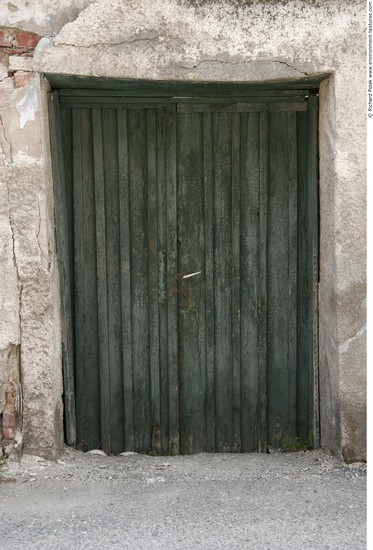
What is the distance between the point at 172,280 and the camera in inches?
162

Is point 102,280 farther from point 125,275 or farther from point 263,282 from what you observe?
point 263,282

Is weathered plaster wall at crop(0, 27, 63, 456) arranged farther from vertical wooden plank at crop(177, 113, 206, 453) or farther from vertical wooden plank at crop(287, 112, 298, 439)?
vertical wooden plank at crop(287, 112, 298, 439)

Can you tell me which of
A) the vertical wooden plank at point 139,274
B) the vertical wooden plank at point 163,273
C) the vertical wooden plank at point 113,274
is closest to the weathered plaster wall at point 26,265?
the vertical wooden plank at point 113,274

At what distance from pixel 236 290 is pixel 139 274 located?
0.59 meters

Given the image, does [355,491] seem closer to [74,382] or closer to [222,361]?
[222,361]

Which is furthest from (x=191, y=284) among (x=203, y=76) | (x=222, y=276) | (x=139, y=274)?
(x=203, y=76)

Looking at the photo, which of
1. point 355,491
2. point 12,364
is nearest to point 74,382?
point 12,364

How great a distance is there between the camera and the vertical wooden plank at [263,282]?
4.04 m

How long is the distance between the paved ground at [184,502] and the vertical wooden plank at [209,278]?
26cm

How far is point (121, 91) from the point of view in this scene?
390cm

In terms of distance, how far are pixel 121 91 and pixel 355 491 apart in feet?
8.15

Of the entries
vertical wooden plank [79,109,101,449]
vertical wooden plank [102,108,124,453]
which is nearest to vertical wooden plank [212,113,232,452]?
vertical wooden plank [102,108,124,453]

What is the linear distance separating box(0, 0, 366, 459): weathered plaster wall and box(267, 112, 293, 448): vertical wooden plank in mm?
370

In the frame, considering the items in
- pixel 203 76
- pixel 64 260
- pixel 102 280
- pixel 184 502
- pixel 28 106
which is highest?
pixel 203 76
